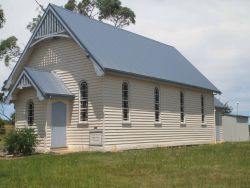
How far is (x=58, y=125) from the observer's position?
23719 mm

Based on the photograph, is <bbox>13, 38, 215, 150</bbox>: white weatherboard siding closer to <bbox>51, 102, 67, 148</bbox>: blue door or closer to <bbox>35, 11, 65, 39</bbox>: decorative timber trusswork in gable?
<bbox>51, 102, 67, 148</bbox>: blue door

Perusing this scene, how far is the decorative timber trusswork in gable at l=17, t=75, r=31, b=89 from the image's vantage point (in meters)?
23.8

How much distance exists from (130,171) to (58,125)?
976 centimetres

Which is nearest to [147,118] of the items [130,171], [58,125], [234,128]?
[58,125]

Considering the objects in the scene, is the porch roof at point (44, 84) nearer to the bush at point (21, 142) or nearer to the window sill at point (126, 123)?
the bush at point (21, 142)

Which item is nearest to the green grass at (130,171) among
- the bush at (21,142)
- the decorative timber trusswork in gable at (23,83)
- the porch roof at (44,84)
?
the bush at (21,142)

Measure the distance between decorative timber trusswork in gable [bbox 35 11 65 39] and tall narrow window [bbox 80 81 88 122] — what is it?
336cm

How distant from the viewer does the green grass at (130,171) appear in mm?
12391

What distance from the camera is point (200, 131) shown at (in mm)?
32531

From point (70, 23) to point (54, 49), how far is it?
2097mm

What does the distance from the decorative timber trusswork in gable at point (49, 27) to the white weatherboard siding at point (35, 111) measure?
3311mm

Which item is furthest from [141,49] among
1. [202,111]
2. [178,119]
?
[202,111]

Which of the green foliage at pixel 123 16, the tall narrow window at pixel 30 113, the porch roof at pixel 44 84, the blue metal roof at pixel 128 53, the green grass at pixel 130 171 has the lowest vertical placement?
the green grass at pixel 130 171

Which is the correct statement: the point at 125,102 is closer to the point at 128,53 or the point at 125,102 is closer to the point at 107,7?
the point at 128,53
